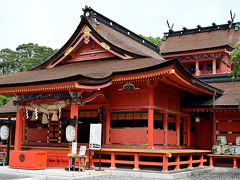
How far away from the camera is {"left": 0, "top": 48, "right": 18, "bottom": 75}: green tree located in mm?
75062

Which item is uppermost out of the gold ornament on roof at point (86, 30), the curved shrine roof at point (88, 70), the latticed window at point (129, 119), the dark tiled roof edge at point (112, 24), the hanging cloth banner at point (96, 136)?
the dark tiled roof edge at point (112, 24)

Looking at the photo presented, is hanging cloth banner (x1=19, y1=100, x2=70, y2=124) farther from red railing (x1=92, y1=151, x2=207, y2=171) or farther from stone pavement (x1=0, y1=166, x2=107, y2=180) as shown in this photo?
stone pavement (x1=0, y1=166, x2=107, y2=180)

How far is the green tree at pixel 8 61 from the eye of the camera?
75.1 m

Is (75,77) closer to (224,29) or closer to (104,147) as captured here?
(104,147)

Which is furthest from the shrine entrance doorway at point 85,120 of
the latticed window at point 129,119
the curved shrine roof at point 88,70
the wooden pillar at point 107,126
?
the curved shrine roof at point 88,70

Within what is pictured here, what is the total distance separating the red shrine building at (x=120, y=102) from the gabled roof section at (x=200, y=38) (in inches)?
308

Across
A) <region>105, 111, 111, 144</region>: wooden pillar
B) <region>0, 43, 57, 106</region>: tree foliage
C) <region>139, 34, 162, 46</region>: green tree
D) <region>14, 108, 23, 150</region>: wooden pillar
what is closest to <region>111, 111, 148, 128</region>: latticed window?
<region>105, 111, 111, 144</region>: wooden pillar

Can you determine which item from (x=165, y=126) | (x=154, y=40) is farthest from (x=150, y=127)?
(x=154, y=40)

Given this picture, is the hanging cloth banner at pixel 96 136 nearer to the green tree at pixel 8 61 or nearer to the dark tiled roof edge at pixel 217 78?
the dark tiled roof edge at pixel 217 78

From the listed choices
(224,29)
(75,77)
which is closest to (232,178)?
(75,77)

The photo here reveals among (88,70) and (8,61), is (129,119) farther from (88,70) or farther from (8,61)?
(8,61)

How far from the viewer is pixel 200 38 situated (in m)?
34.2

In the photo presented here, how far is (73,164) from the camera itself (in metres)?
15.6

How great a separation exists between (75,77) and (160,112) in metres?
5.54
